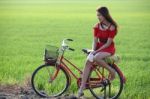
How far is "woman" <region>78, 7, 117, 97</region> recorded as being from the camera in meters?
7.61

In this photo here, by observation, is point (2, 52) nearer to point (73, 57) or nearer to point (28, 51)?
point (28, 51)

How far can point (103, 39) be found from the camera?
775cm

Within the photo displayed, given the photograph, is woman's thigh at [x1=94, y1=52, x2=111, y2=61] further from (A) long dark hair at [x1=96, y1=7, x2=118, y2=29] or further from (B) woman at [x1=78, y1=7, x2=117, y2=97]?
(A) long dark hair at [x1=96, y1=7, x2=118, y2=29]

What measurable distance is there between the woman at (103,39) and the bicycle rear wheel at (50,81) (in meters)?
0.51

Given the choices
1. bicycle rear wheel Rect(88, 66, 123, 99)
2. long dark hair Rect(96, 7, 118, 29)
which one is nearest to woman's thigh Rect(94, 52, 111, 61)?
bicycle rear wheel Rect(88, 66, 123, 99)

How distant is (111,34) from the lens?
7613 mm

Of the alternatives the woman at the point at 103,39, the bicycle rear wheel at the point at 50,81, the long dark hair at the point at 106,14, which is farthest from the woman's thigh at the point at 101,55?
the bicycle rear wheel at the point at 50,81

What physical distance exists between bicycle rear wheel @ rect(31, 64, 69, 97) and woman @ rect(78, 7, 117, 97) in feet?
1.68

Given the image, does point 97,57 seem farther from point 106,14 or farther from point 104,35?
point 106,14

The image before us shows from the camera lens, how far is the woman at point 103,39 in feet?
25.0

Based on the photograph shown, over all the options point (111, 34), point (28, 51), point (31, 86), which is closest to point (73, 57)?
point (28, 51)

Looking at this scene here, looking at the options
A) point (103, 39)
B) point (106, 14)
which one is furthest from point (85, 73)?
point (106, 14)

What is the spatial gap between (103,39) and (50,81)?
4.26 ft

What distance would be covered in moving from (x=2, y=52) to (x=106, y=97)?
804 centimetres
